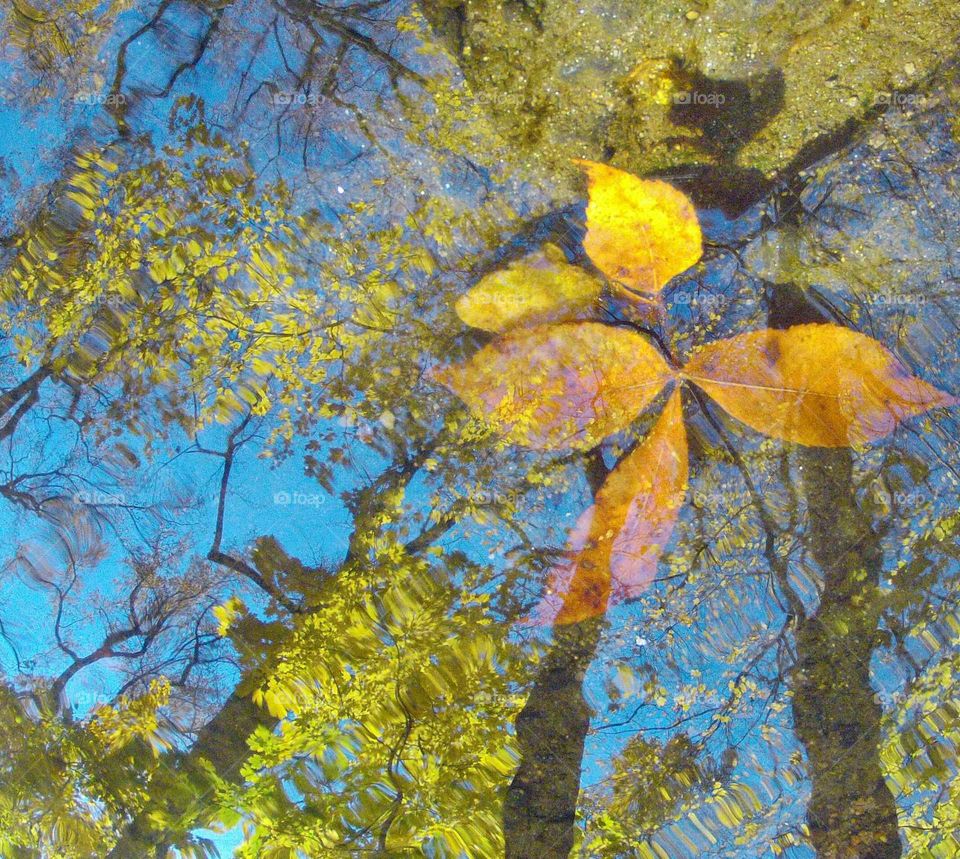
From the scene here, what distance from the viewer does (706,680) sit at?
3.81 meters

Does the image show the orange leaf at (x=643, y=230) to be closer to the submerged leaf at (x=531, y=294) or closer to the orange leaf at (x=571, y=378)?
the submerged leaf at (x=531, y=294)

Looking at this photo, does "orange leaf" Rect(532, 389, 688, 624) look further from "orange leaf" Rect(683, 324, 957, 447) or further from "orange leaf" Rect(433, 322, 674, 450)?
"orange leaf" Rect(683, 324, 957, 447)

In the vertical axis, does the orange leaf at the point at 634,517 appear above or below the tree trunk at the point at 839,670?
above

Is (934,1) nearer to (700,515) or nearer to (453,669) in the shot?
(700,515)

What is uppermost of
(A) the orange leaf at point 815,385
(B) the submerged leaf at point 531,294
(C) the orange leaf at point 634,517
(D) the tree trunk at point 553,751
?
(B) the submerged leaf at point 531,294

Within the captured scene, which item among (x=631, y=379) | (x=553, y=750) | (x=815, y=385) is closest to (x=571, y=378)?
(x=631, y=379)

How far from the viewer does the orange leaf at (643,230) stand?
378cm

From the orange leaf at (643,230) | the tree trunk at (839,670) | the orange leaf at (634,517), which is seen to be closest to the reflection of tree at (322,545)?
the tree trunk at (839,670)

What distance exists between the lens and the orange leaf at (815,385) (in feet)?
12.3

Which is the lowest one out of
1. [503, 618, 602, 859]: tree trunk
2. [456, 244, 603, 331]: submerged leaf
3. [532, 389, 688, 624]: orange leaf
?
[503, 618, 602, 859]: tree trunk

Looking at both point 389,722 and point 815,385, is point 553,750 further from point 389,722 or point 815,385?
point 815,385

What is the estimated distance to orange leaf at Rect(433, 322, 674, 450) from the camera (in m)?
3.81

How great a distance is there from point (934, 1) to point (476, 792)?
4804mm

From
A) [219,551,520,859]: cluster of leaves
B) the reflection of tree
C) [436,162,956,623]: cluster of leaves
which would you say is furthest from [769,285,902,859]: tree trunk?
[219,551,520,859]: cluster of leaves
